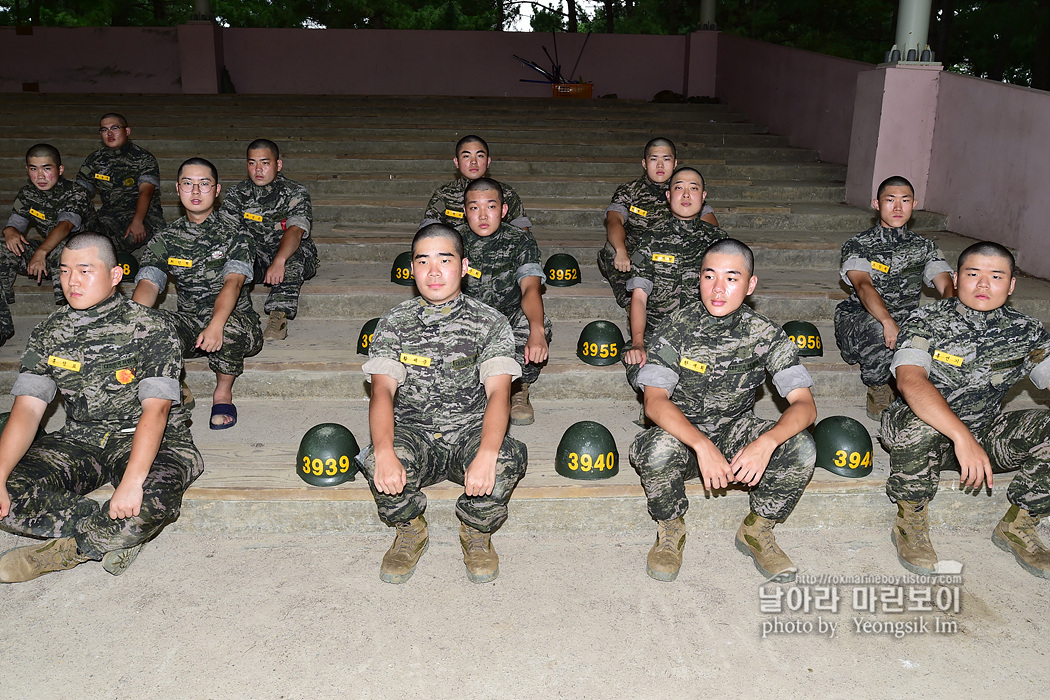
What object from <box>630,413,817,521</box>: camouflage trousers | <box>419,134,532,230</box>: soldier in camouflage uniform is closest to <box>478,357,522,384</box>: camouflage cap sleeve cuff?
<box>630,413,817,521</box>: camouflage trousers

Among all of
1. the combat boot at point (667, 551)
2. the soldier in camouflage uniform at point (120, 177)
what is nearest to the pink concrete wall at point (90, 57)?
the soldier in camouflage uniform at point (120, 177)

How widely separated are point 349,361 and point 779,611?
3031 mm

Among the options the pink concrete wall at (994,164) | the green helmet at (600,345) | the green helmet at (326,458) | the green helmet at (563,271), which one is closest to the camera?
the green helmet at (326,458)

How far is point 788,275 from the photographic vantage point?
270 inches

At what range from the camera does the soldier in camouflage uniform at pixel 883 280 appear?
5004 mm

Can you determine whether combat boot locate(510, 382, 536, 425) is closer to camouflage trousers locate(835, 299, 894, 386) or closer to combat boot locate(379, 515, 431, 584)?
combat boot locate(379, 515, 431, 584)

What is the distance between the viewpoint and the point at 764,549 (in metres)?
3.78

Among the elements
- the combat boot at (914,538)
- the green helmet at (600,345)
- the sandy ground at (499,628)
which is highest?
the green helmet at (600,345)

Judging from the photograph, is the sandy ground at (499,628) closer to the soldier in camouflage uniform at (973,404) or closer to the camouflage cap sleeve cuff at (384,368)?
the soldier in camouflage uniform at (973,404)

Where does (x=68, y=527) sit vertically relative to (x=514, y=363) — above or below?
below

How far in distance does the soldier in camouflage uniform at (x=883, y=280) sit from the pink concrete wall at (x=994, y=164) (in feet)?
7.85

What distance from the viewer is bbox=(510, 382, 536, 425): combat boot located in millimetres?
4875

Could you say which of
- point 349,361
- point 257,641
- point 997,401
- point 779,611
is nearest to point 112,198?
point 349,361

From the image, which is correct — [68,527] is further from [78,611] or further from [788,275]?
[788,275]
